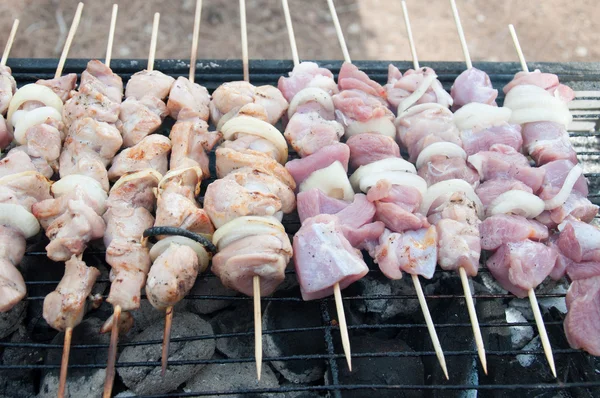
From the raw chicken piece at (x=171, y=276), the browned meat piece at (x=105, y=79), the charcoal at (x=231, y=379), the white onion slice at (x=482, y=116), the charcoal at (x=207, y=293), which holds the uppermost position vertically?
the white onion slice at (x=482, y=116)

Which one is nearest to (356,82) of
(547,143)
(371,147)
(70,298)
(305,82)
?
(305,82)

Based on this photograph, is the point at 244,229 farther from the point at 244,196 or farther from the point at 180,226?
the point at 180,226

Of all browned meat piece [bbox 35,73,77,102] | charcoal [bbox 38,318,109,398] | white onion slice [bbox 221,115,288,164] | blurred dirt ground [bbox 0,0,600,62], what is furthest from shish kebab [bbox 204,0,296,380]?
blurred dirt ground [bbox 0,0,600,62]

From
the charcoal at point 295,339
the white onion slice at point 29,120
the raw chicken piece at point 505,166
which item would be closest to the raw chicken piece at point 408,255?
the charcoal at point 295,339

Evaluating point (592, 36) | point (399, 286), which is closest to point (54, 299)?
point (399, 286)

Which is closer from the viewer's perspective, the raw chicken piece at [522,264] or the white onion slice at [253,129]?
the raw chicken piece at [522,264]

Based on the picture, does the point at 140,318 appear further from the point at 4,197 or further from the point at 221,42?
the point at 221,42

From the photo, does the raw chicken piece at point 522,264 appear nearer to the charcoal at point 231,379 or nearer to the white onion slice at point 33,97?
the charcoal at point 231,379
